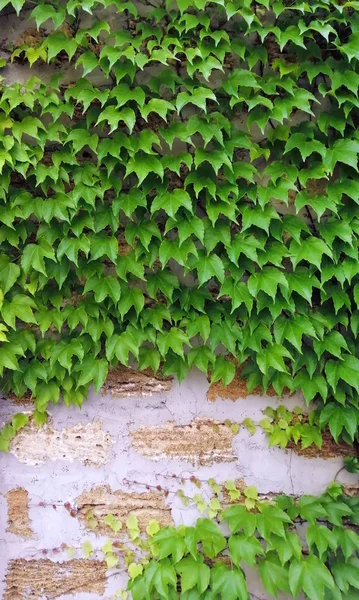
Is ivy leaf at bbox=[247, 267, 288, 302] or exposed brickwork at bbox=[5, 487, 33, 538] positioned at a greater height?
ivy leaf at bbox=[247, 267, 288, 302]

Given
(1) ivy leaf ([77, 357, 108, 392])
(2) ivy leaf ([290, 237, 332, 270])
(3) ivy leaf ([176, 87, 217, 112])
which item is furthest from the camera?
(1) ivy leaf ([77, 357, 108, 392])

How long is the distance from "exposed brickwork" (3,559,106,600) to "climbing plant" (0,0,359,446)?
775mm

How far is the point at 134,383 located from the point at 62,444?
444 mm

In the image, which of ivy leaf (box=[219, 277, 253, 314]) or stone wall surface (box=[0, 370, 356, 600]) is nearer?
ivy leaf (box=[219, 277, 253, 314])

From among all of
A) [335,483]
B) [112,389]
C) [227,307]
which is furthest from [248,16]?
[335,483]

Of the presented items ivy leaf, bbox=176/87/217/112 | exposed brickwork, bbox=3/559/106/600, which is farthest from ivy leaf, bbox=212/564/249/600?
ivy leaf, bbox=176/87/217/112

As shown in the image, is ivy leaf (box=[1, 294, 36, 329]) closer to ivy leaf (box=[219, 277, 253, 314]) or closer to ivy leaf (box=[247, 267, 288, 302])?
ivy leaf (box=[219, 277, 253, 314])

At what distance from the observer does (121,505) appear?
224 centimetres

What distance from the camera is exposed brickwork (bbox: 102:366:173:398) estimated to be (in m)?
2.22

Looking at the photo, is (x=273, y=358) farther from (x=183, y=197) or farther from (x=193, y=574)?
(x=193, y=574)

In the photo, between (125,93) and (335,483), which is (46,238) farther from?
(335,483)

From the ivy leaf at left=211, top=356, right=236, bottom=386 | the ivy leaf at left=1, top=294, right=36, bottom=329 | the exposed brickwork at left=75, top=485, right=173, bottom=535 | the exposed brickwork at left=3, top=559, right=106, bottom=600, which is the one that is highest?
the ivy leaf at left=1, top=294, right=36, bottom=329

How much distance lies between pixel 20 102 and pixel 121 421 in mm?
1444

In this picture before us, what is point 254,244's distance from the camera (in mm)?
2000
